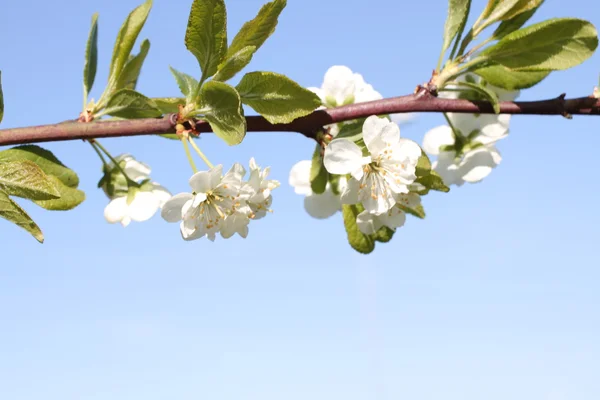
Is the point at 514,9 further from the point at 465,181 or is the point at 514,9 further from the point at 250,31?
the point at 250,31

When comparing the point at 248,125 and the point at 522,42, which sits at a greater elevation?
the point at 522,42

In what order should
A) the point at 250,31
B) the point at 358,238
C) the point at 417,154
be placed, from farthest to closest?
1. the point at 358,238
2. the point at 417,154
3. the point at 250,31

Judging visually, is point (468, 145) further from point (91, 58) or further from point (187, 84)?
point (91, 58)

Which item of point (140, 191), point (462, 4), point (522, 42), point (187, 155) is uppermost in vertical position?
point (462, 4)

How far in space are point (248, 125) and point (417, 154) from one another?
32cm

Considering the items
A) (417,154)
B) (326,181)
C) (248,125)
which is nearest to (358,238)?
(326,181)

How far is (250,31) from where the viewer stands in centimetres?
112

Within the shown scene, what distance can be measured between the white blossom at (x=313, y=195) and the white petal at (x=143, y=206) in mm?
327

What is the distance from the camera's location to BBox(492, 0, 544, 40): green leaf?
1361mm

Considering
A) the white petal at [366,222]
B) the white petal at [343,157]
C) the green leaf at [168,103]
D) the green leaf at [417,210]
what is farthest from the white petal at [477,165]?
the green leaf at [168,103]

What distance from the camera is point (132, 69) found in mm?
1463

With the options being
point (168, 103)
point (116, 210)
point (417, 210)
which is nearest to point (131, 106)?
point (168, 103)

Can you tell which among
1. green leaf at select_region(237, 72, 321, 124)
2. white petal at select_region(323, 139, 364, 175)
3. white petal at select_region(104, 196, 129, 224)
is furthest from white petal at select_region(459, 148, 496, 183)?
white petal at select_region(104, 196, 129, 224)

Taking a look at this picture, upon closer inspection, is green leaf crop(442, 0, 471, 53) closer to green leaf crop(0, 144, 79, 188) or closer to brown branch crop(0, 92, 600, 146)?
brown branch crop(0, 92, 600, 146)
